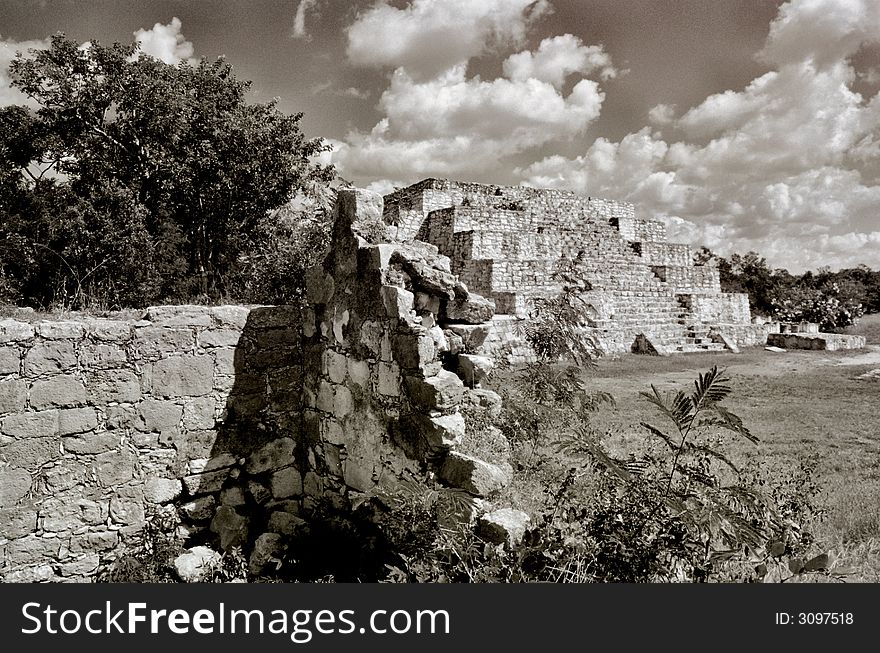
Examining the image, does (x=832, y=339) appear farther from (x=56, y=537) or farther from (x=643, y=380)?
(x=56, y=537)

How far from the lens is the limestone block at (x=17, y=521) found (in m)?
4.01

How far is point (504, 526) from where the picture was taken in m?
3.01

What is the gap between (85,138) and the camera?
10.6 meters

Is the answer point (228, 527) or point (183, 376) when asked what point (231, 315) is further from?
point (228, 527)

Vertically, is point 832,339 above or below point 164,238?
below

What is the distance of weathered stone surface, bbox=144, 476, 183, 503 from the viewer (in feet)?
15.0

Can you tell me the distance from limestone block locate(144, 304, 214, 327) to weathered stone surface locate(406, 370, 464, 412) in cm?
210

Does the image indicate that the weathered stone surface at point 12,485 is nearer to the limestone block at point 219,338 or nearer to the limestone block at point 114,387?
the limestone block at point 114,387

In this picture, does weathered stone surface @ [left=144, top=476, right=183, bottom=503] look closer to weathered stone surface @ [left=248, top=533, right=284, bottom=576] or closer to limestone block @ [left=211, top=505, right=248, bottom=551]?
limestone block @ [left=211, top=505, right=248, bottom=551]

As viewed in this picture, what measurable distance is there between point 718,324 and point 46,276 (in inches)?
716

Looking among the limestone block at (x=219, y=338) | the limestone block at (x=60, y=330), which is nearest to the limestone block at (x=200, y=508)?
the limestone block at (x=219, y=338)

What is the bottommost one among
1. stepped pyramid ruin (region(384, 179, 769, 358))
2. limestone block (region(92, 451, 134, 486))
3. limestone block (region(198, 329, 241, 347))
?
limestone block (region(92, 451, 134, 486))

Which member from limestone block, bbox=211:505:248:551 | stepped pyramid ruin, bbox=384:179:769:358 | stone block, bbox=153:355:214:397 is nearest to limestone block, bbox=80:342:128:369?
stone block, bbox=153:355:214:397
